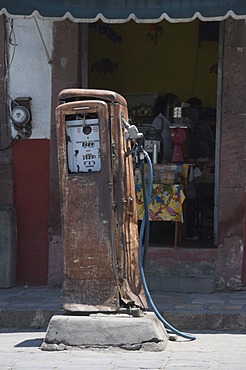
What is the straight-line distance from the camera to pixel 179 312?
9.05m

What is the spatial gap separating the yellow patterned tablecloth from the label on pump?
8.09 ft

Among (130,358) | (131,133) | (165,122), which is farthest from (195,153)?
(130,358)

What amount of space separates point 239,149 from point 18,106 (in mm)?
2606

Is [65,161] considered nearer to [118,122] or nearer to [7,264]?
[118,122]

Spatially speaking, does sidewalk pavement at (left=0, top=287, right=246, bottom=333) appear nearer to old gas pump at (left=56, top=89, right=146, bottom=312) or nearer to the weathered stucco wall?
the weathered stucco wall

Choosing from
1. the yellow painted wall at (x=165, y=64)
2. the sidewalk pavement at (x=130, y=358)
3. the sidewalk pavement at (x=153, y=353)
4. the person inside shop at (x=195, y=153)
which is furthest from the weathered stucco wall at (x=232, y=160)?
the yellow painted wall at (x=165, y=64)

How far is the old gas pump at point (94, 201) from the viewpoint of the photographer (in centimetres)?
776

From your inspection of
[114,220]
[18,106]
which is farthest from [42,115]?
[114,220]

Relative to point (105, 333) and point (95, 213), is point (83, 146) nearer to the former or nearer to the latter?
point (95, 213)

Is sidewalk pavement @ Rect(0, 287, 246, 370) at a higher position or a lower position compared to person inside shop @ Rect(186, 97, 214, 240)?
lower

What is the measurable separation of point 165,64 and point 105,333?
6783 millimetres

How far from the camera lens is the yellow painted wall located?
1348 centimetres

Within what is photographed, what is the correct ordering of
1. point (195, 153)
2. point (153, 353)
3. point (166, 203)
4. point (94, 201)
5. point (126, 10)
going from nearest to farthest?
1. point (153, 353)
2. point (94, 201)
3. point (126, 10)
4. point (166, 203)
5. point (195, 153)

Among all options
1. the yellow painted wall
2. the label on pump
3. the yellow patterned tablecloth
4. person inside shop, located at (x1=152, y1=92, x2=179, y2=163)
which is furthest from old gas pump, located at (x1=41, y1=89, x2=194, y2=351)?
the yellow painted wall
